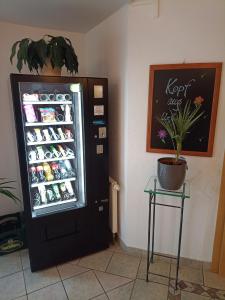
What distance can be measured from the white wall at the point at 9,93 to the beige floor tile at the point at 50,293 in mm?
1088

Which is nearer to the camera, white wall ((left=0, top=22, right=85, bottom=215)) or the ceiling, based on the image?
the ceiling

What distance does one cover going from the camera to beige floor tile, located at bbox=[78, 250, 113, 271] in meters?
1.99

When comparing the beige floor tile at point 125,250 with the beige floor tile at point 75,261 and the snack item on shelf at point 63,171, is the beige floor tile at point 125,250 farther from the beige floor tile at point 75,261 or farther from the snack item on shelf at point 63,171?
the snack item on shelf at point 63,171

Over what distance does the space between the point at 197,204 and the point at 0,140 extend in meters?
2.09

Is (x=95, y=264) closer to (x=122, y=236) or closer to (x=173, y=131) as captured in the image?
(x=122, y=236)

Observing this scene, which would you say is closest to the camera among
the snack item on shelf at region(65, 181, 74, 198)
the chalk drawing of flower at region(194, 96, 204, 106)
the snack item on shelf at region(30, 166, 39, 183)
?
the chalk drawing of flower at region(194, 96, 204, 106)

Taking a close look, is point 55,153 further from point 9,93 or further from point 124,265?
point 124,265

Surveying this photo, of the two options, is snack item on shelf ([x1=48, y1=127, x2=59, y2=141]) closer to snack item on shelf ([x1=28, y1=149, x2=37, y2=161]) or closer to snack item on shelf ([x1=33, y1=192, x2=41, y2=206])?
snack item on shelf ([x1=28, y1=149, x2=37, y2=161])

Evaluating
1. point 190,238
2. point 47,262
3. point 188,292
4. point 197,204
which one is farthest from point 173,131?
point 47,262

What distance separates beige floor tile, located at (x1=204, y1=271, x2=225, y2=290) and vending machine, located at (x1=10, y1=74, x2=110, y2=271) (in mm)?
1009

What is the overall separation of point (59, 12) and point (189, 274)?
262 cm

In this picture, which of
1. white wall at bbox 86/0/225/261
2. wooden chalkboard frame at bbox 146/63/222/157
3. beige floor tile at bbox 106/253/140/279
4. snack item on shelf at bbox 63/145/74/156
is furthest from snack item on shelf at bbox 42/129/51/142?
beige floor tile at bbox 106/253/140/279

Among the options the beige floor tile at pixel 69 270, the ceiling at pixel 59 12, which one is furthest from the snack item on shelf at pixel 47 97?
the beige floor tile at pixel 69 270

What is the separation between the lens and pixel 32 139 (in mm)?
1780
